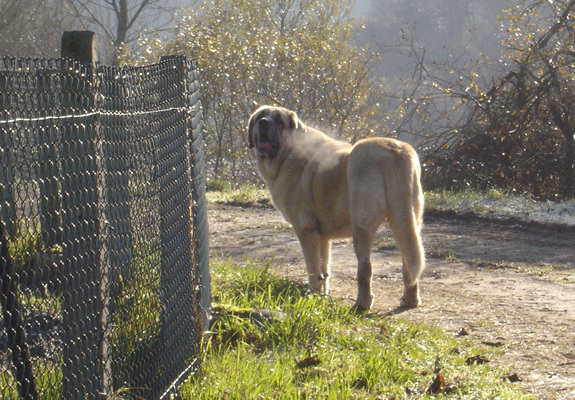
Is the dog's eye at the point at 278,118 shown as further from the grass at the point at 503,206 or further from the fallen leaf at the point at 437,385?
the grass at the point at 503,206

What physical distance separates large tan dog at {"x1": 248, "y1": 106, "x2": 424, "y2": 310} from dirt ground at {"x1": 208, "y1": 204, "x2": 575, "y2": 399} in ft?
1.27

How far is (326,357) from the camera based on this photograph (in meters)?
3.79

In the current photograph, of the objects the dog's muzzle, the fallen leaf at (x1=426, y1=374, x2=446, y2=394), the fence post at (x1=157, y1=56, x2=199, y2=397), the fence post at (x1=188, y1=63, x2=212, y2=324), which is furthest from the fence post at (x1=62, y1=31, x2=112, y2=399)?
the dog's muzzle

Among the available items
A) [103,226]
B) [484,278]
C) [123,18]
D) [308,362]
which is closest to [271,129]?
[484,278]

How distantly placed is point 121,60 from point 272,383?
17910mm

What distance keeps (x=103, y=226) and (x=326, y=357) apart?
174 centimetres

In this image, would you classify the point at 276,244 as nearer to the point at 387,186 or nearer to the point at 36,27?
the point at 387,186

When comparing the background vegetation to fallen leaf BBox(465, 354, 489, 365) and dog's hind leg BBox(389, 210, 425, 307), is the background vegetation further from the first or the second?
fallen leaf BBox(465, 354, 489, 365)

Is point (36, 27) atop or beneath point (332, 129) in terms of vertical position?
atop

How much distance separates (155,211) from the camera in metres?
3.32

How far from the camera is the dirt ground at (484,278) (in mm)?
4348

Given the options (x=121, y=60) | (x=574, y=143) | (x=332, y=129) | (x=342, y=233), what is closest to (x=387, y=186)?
(x=342, y=233)

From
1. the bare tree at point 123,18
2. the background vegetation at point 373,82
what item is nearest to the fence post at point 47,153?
the background vegetation at point 373,82

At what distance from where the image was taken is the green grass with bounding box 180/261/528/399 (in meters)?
3.32
